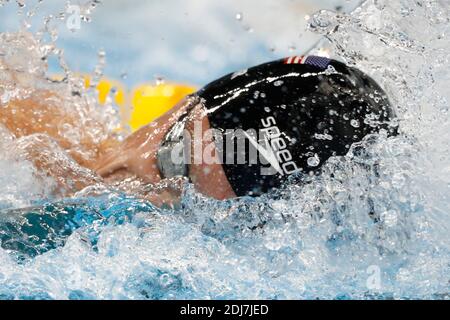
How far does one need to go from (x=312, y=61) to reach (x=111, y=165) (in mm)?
543

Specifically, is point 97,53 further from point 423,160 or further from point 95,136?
point 423,160

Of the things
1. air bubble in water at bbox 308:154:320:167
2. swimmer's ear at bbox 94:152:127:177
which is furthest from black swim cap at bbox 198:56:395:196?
swimmer's ear at bbox 94:152:127:177

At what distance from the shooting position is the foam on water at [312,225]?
1141 mm

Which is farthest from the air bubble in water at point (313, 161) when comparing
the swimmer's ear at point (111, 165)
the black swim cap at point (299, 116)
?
the swimmer's ear at point (111, 165)

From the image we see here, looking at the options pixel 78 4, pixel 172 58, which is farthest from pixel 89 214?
pixel 172 58

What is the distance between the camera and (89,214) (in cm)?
140

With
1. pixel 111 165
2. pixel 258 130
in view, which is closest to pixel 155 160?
→ pixel 111 165

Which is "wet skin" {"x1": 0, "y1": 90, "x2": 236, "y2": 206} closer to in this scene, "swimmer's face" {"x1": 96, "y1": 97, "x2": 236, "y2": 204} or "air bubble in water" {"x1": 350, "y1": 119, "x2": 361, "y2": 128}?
"swimmer's face" {"x1": 96, "y1": 97, "x2": 236, "y2": 204}

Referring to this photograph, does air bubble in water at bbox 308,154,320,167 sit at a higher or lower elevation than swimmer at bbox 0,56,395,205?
lower

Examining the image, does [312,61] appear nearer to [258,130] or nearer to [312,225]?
[258,130]

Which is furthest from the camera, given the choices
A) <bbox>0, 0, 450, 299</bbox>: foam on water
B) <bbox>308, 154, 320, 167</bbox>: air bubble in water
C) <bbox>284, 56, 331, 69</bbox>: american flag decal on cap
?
<bbox>284, 56, 331, 69</bbox>: american flag decal on cap

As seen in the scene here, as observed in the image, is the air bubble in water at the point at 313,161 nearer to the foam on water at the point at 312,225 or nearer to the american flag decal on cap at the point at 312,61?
the foam on water at the point at 312,225

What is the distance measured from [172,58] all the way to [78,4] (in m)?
1.41

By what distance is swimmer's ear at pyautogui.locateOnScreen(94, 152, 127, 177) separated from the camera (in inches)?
64.8
